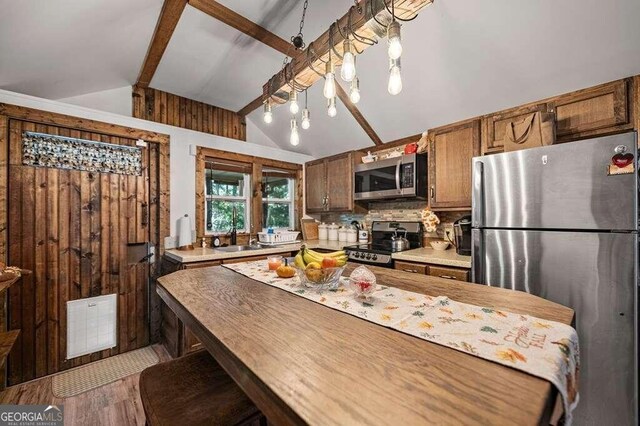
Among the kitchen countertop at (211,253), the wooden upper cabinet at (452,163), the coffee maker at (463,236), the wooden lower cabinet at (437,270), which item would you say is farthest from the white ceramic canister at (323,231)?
the coffee maker at (463,236)

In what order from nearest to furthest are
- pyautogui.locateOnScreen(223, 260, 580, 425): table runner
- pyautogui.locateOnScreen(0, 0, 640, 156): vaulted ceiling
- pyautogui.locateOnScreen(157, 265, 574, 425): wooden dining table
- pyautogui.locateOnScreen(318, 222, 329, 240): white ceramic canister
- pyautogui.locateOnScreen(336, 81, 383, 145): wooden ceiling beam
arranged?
pyautogui.locateOnScreen(157, 265, 574, 425): wooden dining table → pyautogui.locateOnScreen(223, 260, 580, 425): table runner → pyautogui.locateOnScreen(0, 0, 640, 156): vaulted ceiling → pyautogui.locateOnScreen(336, 81, 383, 145): wooden ceiling beam → pyautogui.locateOnScreen(318, 222, 329, 240): white ceramic canister

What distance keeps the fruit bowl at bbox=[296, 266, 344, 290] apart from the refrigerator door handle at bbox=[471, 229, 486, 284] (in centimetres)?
123

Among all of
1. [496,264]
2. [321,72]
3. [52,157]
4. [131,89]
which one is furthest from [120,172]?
[496,264]

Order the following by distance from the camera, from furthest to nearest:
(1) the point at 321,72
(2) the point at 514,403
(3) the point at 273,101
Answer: (3) the point at 273,101 < (1) the point at 321,72 < (2) the point at 514,403

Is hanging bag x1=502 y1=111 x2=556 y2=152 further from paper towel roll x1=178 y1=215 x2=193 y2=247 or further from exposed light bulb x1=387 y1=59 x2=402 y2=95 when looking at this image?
paper towel roll x1=178 y1=215 x2=193 y2=247

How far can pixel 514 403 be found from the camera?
1.63 feet

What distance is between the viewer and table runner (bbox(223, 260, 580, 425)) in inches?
24.8

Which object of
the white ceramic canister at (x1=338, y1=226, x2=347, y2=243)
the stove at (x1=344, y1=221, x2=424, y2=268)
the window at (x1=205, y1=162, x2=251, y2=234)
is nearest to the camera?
the stove at (x1=344, y1=221, x2=424, y2=268)

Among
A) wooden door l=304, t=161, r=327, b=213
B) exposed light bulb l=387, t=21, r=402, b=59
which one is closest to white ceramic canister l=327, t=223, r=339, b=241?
wooden door l=304, t=161, r=327, b=213

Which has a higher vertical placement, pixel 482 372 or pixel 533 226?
pixel 533 226

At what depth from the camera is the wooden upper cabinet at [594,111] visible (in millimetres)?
1712

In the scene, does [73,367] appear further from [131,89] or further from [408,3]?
[408,3]

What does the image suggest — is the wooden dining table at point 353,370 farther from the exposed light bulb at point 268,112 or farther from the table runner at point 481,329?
the exposed light bulb at point 268,112

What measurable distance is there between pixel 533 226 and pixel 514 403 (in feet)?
5.26
